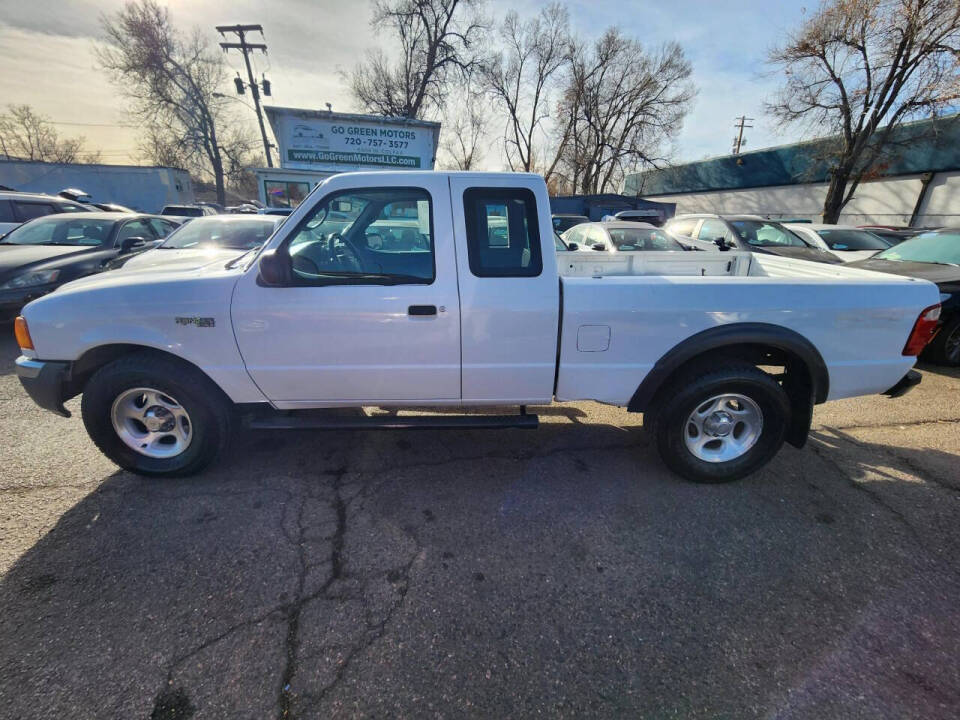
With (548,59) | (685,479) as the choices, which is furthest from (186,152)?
(685,479)

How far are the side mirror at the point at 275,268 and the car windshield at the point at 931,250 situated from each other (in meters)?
8.25

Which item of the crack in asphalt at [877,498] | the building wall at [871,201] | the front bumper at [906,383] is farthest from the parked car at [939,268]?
the building wall at [871,201]

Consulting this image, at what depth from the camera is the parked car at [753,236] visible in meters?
8.56

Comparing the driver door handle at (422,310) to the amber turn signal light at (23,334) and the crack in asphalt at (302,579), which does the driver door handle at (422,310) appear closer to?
the crack in asphalt at (302,579)

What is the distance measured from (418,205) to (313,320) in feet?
3.21

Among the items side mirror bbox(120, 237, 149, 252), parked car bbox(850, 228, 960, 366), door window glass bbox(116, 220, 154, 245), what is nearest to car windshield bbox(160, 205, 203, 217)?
door window glass bbox(116, 220, 154, 245)

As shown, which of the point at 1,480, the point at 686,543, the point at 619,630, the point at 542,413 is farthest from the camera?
the point at 542,413

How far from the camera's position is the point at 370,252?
2857 mm

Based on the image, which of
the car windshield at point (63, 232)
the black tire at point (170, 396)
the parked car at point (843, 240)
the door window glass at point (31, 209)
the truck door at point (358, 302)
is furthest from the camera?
the parked car at point (843, 240)

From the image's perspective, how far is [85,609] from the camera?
198cm

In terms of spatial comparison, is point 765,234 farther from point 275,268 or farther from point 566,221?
point 275,268

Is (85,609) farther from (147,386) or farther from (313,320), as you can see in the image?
(313,320)

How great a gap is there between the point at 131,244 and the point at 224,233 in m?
1.63

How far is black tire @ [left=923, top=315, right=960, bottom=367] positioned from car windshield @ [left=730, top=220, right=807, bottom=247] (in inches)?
170
